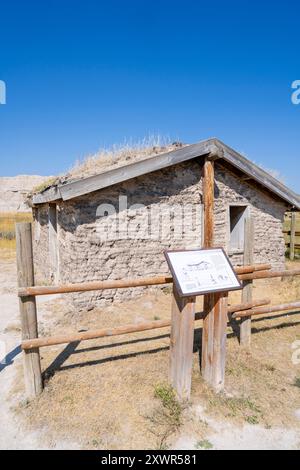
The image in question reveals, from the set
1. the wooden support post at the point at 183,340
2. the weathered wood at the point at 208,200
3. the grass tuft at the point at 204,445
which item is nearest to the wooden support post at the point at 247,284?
the wooden support post at the point at 183,340

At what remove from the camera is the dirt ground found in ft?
9.45

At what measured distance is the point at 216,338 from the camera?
12.0ft

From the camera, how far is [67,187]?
5.73 m

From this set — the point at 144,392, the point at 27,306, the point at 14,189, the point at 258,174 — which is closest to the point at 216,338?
the point at 144,392

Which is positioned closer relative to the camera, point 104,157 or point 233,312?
point 233,312

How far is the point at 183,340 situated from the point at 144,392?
2.90ft

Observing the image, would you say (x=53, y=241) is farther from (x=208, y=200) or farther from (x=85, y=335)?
(x=85, y=335)

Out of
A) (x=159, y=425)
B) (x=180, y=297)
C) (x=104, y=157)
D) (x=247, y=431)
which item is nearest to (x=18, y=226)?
(x=180, y=297)

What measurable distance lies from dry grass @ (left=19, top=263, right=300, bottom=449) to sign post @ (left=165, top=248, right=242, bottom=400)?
0.24m

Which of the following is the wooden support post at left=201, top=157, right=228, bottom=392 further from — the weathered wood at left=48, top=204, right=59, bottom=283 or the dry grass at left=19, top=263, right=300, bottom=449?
the weathered wood at left=48, top=204, right=59, bottom=283

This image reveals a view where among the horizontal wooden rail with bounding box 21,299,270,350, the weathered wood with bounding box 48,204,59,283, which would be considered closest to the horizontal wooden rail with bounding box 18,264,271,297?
the horizontal wooden rail with bounding box 21,299,270,350
